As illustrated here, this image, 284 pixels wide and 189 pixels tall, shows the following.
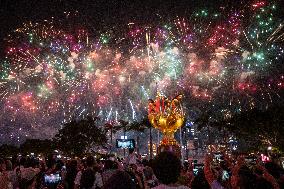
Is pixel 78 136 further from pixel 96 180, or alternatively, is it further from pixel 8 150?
pixel 96 180

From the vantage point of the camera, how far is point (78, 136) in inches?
2438

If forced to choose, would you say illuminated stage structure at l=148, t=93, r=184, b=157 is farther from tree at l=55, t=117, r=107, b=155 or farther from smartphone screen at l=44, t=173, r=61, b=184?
tree at l=55, t=117, r=107, b=155

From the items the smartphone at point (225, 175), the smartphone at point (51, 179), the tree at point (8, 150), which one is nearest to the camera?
the smartphone at point (225, 175)

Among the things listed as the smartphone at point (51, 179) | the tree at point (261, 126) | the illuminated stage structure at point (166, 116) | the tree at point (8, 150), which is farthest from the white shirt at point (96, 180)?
the tree at point (8, 150)

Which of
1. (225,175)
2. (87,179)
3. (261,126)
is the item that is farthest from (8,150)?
(225,175)

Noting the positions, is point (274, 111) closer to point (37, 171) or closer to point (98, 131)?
point (98, 131)

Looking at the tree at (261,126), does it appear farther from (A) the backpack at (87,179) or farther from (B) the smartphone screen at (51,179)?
(A) the backpack at (87,179)

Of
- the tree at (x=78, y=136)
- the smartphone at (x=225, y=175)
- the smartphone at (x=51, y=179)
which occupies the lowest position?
the tree at (x=78, y=136)

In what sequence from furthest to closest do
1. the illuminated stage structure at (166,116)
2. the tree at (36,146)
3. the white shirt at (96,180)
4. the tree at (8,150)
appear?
the tree at (36,146), the tree at (8,150), the illuminated stage structure at (166,116), the white shirt at (96,180)

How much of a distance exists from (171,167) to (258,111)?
147ft

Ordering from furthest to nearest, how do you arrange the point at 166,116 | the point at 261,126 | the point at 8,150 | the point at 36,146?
the point at 36,146
the point at 8,150
the point at 261,126
the point at 166,116

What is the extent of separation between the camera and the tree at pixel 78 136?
61656 millimetres

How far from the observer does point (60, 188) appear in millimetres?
8375

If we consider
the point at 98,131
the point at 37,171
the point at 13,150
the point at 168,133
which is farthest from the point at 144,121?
the point at 37,171
